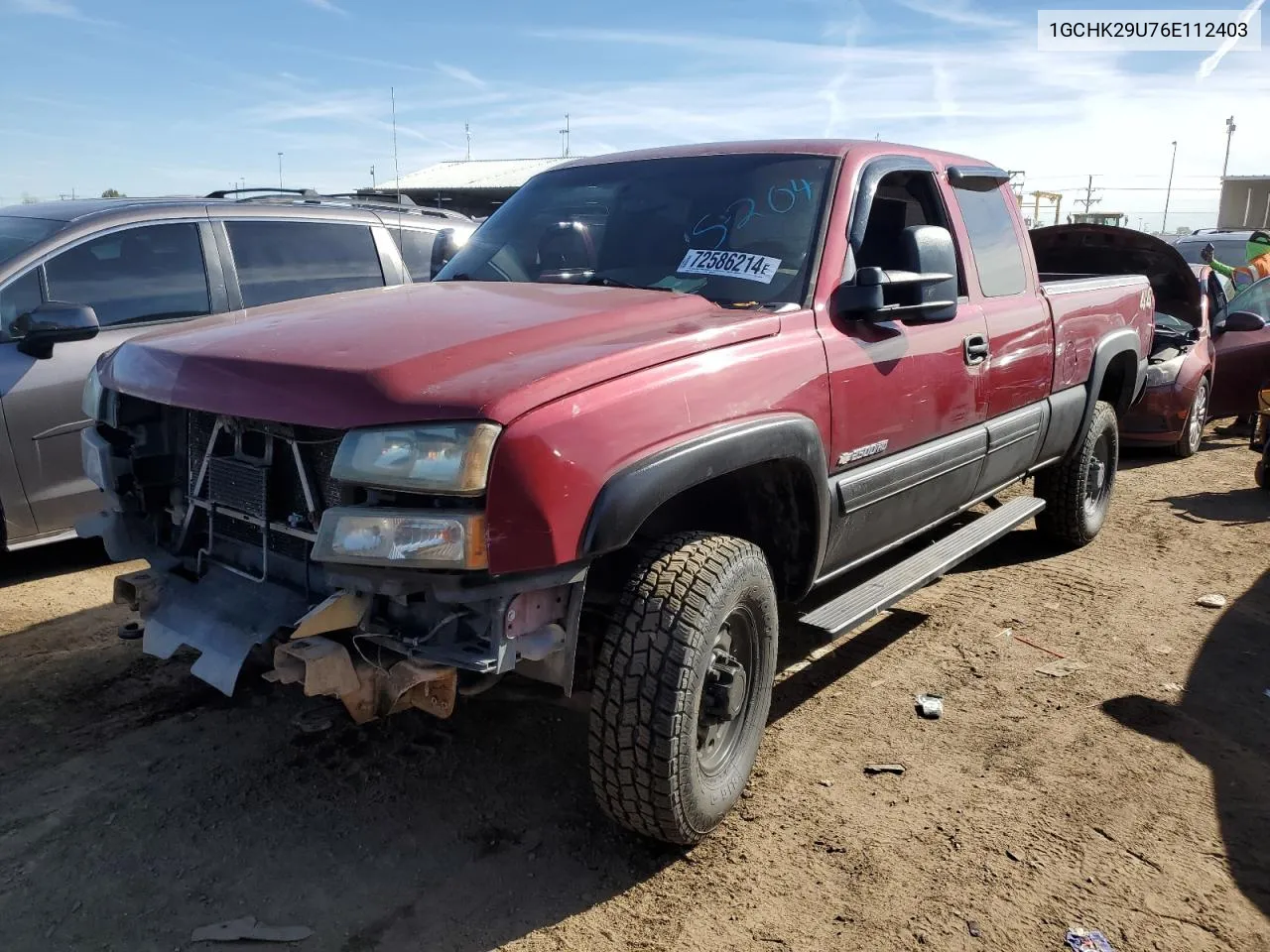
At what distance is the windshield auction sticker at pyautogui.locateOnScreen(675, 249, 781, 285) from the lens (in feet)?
10.4

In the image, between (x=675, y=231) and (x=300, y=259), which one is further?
(x=300, y=259)

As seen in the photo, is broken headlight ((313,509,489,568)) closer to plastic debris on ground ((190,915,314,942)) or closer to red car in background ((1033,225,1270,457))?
plastic debris on ground ((190,915,314,942))

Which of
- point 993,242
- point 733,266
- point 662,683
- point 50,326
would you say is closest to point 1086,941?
point 662,683

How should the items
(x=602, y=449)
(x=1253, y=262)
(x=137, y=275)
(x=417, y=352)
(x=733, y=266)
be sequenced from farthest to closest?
(x=1253, y=262) → (x=137, y=275) → (x=733, y=266) → (x=417, y=352) → (x=602, y=449)

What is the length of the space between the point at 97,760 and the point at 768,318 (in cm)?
255

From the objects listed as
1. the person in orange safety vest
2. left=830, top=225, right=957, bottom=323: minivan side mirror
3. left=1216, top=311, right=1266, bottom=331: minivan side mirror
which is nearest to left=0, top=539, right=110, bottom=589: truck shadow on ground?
left=830, top=225, right=957, bottom=323: minivan side mirror

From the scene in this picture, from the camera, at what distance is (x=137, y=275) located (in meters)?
4.89

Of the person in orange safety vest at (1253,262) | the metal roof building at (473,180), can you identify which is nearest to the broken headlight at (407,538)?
the person in orange safety vest at (1253,262)

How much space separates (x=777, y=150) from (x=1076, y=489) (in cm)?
290

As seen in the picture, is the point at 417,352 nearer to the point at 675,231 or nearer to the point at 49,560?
the point at 675,231

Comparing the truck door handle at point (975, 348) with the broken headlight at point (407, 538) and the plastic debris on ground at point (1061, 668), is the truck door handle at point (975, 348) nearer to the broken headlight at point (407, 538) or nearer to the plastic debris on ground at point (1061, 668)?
the plastic debris on ground at point (1061, 668)

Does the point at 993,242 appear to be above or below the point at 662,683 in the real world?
above

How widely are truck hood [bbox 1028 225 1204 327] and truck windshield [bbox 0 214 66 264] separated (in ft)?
21.0

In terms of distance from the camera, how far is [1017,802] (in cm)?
302
